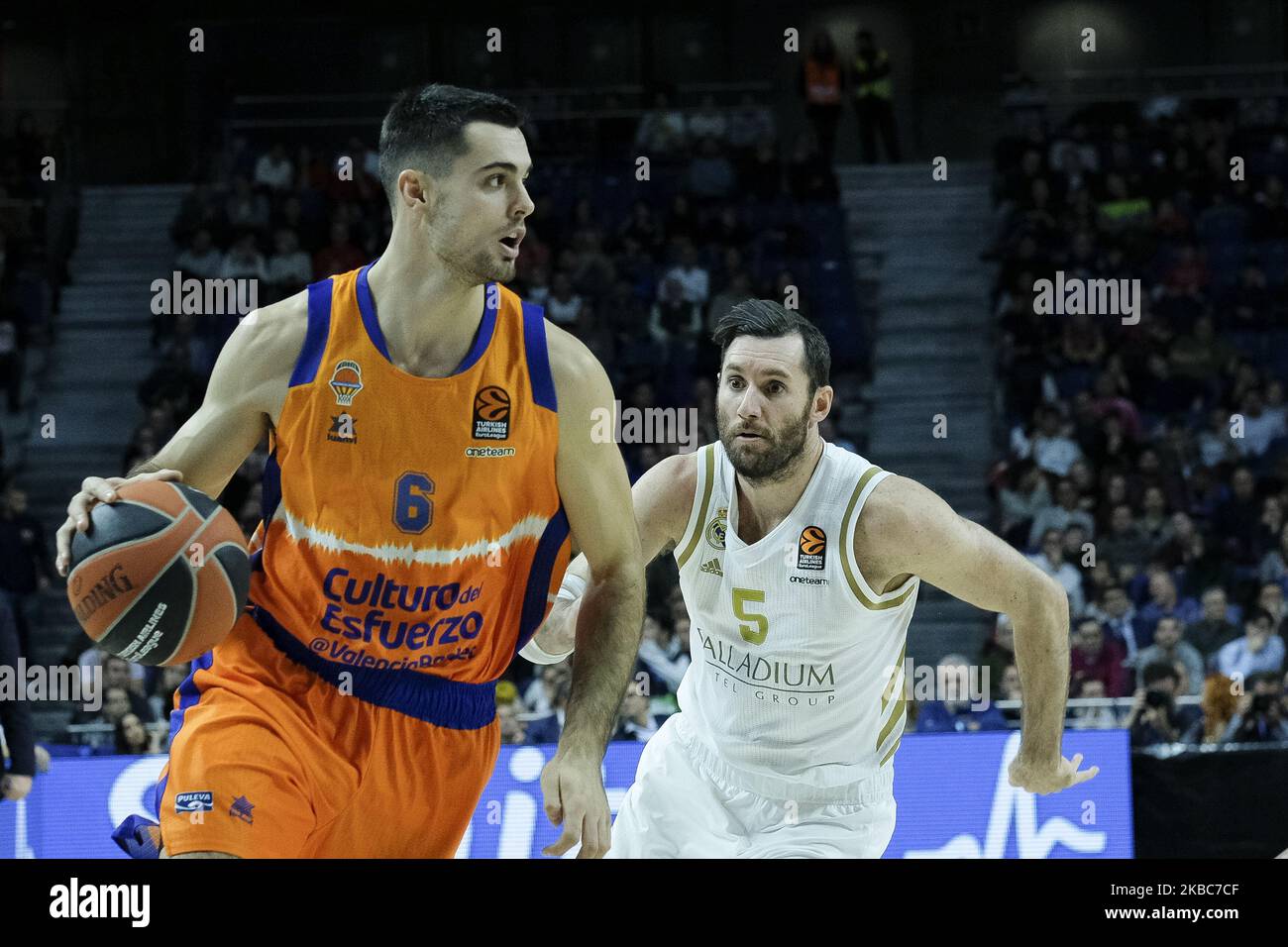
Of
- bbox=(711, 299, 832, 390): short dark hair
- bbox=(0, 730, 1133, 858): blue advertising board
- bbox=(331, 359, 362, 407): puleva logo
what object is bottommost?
bbox=(0, 730, 1133, 858): blue advertising board

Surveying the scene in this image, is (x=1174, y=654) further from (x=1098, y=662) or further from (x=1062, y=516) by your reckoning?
(x=1062, y=516)

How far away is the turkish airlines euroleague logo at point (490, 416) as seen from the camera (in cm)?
362

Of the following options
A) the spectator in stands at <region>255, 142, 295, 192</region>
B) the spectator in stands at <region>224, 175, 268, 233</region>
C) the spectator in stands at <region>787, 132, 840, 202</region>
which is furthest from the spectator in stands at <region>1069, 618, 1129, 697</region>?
the spectator in stands at <region>255, 142, 295, 192</region>

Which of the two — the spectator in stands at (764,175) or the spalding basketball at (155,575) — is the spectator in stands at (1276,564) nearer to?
the spectator in stands at (764,175)

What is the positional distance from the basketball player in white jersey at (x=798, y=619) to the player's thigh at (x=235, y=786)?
100 cm

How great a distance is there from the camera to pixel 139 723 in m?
8.12

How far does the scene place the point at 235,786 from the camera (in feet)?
11.1

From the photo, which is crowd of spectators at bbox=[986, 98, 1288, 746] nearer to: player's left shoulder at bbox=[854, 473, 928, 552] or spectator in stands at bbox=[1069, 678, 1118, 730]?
spectator in stands at bbox=[1069, 678, 1118, 730]

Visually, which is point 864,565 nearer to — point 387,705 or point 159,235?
point 387,705

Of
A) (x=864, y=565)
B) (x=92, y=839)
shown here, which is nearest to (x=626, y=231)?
(x=92, y=839)

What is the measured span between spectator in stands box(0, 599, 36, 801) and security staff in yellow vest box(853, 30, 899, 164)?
32.2 feet

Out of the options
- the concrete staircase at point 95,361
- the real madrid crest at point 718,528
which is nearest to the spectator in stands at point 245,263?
the concrete staircase at point 95,361

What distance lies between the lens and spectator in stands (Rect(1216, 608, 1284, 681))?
Result: 30.3 ft
